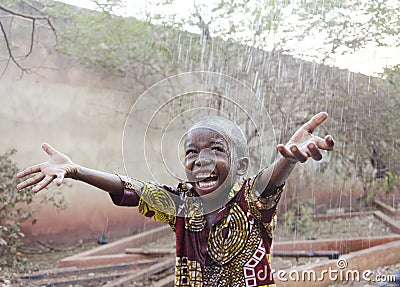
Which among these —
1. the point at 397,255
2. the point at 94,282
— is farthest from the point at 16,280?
the point at 397,255

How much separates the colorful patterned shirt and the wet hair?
92 millimetres

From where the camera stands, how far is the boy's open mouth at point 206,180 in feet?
3.99

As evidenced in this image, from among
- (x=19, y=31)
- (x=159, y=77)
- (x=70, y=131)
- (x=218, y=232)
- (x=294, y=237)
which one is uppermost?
(x=19, y=31)

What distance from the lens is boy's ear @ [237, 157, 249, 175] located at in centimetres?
Answer: 130

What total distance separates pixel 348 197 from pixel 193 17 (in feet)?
8.40

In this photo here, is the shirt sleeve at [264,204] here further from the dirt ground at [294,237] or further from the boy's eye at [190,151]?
the dirt ground at [294,237]

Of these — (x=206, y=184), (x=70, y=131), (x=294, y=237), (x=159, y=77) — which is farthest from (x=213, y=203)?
(x=294, y=237)

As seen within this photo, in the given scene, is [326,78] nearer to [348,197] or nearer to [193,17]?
[193,17]

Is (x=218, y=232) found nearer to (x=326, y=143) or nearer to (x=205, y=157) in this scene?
(x=205, y=157)

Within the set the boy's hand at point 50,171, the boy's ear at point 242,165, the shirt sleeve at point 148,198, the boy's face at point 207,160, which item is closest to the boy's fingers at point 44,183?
the boy's hand at point 50,171

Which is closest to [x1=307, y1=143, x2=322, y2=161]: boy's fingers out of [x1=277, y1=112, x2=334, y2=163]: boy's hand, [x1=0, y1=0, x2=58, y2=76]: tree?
[x1=277, y1=112, x2=334, y2=163]: boy's hand

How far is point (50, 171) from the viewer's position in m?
1.16

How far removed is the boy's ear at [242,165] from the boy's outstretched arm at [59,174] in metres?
0.31
